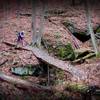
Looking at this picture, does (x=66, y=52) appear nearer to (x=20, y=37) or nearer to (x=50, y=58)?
(x=20, y=37)

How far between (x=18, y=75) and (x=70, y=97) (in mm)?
1486

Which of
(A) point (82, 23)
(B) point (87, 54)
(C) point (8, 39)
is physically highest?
(A) point (82, 23)

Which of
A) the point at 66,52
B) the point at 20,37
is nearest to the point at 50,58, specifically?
the point at 66,52

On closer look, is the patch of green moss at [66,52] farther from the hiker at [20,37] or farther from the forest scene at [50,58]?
the hiker at [20,37]

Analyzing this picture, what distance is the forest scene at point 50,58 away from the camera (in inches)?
205

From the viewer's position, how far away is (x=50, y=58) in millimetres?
5668

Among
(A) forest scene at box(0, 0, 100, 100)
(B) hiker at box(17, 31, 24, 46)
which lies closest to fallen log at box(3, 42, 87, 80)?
(A) forest scene at box(0, 0, 100, 100)

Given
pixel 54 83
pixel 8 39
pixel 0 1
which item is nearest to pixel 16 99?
pixel 54 83

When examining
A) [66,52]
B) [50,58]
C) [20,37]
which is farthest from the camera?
[20,37]

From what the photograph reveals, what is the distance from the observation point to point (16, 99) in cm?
524

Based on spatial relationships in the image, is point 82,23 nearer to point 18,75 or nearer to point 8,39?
point 8,39

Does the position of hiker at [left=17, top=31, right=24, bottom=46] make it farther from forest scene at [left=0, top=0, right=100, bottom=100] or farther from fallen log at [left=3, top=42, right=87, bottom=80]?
fallen log at [left=3, top=42, right=87, bottom=80]

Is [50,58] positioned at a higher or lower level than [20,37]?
lower

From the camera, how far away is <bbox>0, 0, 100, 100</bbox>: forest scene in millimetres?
5215
